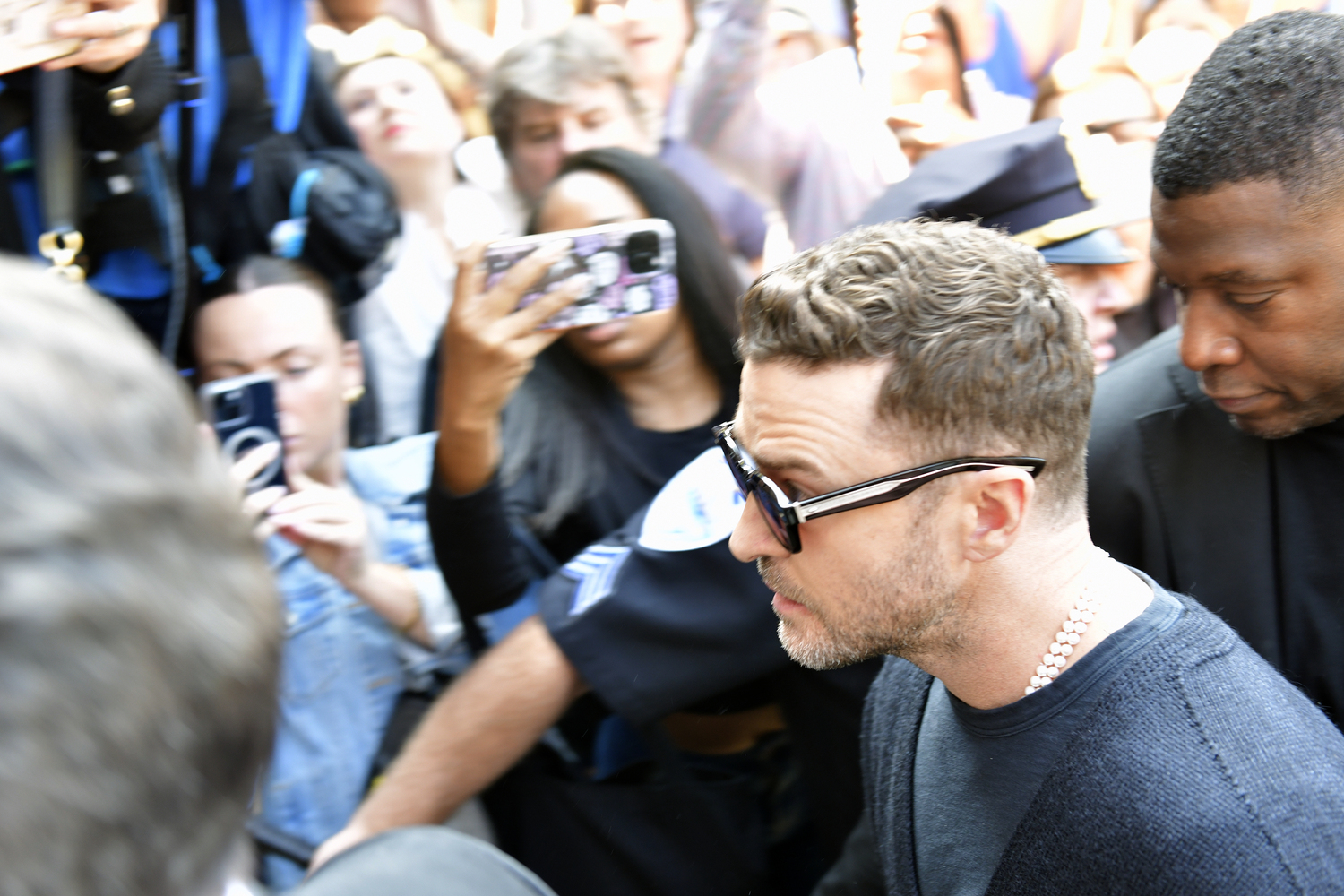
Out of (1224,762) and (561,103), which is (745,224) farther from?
(1224,762)

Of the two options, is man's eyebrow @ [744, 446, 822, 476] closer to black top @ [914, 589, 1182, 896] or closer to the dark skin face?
black top @ [914, 589, 1182, 896]

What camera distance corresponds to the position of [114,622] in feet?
1.49

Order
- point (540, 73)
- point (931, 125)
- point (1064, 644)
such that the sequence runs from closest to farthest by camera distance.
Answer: point (1064, 644) < point (540, 73) < point (931, 125)

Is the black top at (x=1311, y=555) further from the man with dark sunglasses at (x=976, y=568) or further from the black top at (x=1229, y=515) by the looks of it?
the man with dark sunglasses at (x=976, y=568)

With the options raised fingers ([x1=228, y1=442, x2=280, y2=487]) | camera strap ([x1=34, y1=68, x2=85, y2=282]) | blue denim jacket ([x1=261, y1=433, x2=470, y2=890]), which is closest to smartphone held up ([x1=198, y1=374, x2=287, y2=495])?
raised fingers ([x1=228, y1=442, x2=280, y2=487])

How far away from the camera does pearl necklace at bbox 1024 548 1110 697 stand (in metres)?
1.32

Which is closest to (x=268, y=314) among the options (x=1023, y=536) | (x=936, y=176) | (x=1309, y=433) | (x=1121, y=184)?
(x=1023, y=536)

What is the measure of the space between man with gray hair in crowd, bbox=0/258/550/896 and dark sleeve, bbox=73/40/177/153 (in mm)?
1445

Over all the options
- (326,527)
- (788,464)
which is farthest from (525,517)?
(788,464)

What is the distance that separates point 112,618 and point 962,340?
111cm

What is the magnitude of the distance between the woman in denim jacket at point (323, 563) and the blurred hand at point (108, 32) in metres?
0.43

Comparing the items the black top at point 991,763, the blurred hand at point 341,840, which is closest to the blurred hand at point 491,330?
the blurred hand at point 341,840

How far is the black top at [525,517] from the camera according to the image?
201cm

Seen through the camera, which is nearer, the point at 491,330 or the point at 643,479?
the point at 491,330
